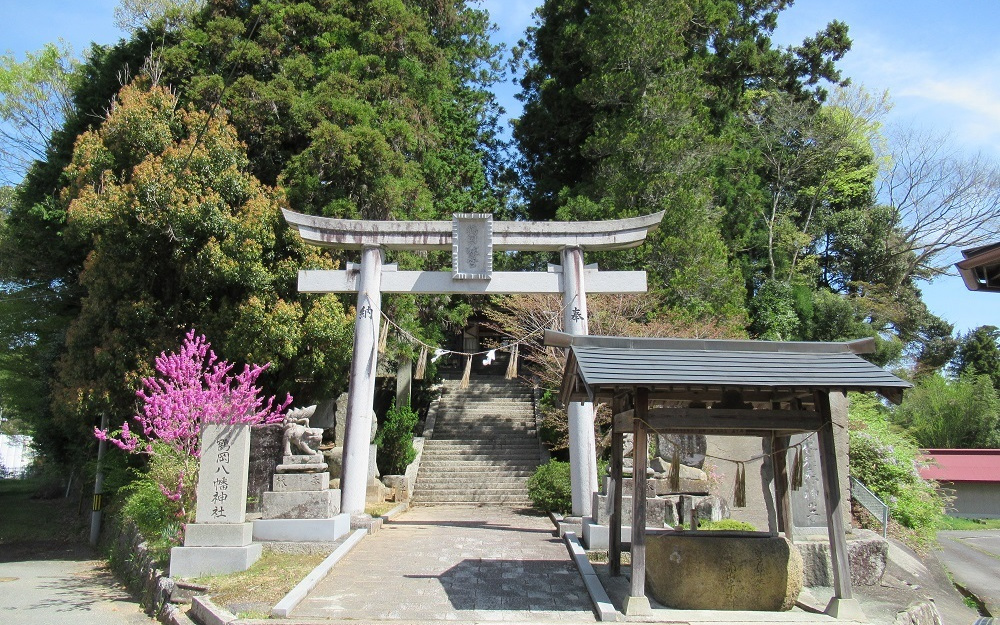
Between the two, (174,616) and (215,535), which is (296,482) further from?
(174,616)

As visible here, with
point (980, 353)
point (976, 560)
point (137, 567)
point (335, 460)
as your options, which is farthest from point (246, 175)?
point (980, 353)

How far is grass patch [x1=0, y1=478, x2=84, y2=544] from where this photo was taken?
61.2 ft

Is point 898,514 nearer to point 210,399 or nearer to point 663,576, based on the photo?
point 663,576

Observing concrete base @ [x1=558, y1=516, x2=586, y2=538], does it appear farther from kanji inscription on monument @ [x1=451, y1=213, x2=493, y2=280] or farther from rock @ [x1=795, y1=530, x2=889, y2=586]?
kanji inscription on monument @ [x1=451, y1=213, x2=493, y2=280]

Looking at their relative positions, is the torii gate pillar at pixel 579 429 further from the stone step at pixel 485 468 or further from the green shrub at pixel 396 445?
the green shrub at pixel 396 445

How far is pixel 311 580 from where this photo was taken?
25.1 ft

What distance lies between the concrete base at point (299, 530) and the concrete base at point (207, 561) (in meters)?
1.06

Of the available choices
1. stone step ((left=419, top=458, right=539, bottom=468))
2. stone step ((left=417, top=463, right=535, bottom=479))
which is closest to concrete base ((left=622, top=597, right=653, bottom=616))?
stone step ((left=417, top=463, right=535, bottom=479))

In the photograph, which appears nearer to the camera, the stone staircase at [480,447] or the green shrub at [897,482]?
the green shrub at [897,482]

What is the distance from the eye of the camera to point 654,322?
17828 millimetres

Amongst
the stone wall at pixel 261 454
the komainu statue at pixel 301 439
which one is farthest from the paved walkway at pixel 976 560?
the stone wall at pixel 261 454

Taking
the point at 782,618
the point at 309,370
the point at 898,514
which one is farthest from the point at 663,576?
the point at 309,370

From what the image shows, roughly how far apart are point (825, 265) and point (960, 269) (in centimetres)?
2568

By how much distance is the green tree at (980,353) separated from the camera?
3047 centimetres
